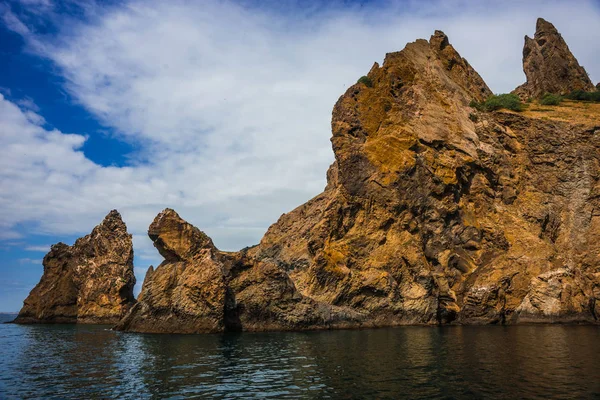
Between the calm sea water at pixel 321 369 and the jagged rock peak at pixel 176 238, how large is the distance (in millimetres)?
15802

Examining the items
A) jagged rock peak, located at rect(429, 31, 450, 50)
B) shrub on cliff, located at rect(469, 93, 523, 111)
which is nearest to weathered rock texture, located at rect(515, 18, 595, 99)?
shrub on cliff, located at rect(469, 93, 523, 111)

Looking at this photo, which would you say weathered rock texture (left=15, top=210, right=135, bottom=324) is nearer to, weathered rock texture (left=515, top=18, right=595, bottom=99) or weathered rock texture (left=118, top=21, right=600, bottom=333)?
weathered rock texture (left=118, top=21, right=600, bottom=333)

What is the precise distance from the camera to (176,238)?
50969 millimetres

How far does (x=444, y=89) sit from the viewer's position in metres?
71.1

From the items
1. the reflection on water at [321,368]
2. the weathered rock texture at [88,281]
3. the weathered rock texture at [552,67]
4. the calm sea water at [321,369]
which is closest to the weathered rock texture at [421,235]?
the calm sea water at [321,369]

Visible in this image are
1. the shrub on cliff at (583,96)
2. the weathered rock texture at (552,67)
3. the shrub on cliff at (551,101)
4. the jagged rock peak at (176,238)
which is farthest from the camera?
the weathered rock texture at (552,67)

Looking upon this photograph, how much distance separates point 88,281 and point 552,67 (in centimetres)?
10665

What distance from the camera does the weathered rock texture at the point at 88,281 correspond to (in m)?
81.4

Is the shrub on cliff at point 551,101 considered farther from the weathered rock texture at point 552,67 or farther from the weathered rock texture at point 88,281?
the weathered rock texture at point 88,281

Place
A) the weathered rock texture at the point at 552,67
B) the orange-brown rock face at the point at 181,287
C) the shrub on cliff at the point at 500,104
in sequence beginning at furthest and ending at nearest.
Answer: the weathered rock texture at the point at 552,67 → the shrub on cliff at the point at 500,104 → the orange-brown rock face at the point at 181,287

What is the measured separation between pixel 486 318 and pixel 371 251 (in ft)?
55.3

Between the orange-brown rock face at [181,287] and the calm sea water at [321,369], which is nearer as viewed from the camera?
the calm sea water at [321,369]

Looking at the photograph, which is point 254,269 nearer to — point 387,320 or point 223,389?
point 387,320

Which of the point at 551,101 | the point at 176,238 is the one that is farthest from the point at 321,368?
the point at 551,101
